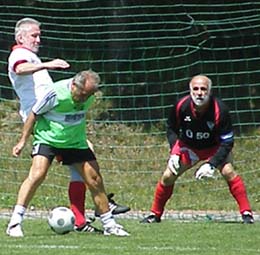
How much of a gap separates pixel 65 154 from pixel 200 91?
1.83 meters

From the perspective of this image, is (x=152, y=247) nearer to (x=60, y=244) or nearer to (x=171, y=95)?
(x=60, y=244)

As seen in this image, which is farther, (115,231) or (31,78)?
(31,78)

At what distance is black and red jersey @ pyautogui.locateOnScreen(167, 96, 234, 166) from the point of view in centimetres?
1284

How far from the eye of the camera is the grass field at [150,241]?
1008 centimetres

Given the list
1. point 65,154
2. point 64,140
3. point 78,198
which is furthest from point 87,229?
point 64,140

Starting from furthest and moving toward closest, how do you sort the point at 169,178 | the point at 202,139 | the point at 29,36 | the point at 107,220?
the point at 169,178
the point at 202,139
the point at 29,36
the point at 107,220

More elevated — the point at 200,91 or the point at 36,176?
the point at 200,91

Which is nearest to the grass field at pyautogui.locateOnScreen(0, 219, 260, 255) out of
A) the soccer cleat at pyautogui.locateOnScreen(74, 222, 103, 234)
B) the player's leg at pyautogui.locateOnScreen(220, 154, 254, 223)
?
the soccer cleat at pyautogui.locateOnScreen(74, 222, 103, 234)

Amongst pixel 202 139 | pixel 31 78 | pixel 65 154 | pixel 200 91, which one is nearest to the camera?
pixel 65 154

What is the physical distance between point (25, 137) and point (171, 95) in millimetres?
7530

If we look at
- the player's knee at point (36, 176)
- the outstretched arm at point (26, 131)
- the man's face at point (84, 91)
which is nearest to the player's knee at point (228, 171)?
the man's face at point (84, 91)

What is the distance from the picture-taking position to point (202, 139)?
511 inches

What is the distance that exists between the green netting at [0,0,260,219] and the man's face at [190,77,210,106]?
157 inches

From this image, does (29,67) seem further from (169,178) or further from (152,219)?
(152,219)
